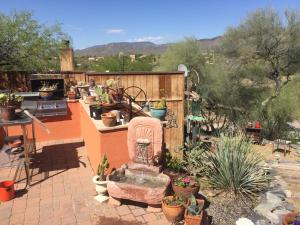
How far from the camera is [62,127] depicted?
22.6 ft

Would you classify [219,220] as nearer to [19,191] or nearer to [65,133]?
[19,191]

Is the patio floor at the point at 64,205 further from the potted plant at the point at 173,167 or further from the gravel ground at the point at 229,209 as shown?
the gravel ground at the point at 229,209

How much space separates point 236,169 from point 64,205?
8.79 feet

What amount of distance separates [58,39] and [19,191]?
7.26 m

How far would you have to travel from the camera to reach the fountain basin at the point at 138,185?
3.66 m

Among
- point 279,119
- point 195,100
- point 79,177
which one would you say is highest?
point 195,100

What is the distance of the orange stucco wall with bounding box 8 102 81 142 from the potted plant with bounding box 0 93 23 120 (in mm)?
2192

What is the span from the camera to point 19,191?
14.0 ft

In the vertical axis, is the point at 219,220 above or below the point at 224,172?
below

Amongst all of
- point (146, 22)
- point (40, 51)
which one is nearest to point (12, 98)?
point (40, 51)

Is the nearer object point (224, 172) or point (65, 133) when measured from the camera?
point (224, 172)

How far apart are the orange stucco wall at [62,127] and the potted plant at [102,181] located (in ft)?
10.2

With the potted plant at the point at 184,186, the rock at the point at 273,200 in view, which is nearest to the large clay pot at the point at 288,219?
the rock at the point at 273,200

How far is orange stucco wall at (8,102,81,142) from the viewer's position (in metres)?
6.73
